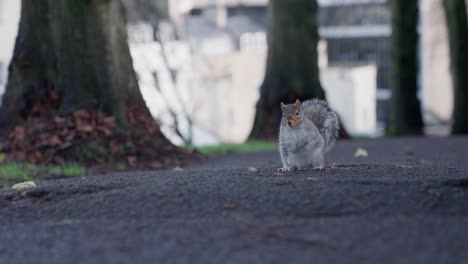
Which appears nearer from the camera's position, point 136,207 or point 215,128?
point 136,207

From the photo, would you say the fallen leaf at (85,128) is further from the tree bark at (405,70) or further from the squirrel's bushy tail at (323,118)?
the tree bark at (405,70)

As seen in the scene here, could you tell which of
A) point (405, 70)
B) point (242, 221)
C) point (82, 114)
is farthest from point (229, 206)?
point (405, 70)

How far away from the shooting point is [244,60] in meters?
48.8

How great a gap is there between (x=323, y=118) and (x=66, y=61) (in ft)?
18.8

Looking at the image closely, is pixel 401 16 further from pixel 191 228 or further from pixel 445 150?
pixel 191 228

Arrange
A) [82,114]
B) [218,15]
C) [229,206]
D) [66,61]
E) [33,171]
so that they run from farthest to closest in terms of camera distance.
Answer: [218,15], [66,61], [82,114], [33,171], [229,206]

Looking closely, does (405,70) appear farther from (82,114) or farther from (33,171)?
(33,171)

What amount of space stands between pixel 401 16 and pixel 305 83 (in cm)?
593

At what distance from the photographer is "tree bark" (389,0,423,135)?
24297mm

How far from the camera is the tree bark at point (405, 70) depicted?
2430 centimetres

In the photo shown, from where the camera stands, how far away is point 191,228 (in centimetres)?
565

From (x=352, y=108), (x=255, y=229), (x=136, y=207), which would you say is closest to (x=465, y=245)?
(x=255, y=229)

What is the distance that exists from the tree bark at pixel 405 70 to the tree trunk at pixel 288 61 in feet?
15.6

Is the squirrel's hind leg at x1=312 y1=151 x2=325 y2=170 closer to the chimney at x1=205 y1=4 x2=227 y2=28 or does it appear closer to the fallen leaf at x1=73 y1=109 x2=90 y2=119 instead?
the fallen leaf at x1=73 y1=109 x2=90 y2=119
